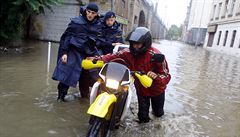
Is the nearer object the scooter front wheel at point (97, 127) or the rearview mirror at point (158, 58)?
the scooter front wheel at point (97, 127)

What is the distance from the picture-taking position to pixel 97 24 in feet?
18.2

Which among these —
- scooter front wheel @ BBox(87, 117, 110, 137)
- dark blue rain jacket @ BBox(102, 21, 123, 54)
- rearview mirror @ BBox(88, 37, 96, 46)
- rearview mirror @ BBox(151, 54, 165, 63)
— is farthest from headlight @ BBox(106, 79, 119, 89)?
dark blue rain jacket @ BBox(102, 21, 123, 54)

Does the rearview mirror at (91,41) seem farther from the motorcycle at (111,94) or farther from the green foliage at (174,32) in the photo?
the green foliage at (174,32)

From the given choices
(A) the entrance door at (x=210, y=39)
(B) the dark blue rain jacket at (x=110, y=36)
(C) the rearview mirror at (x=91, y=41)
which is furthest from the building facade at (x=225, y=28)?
(C) the rearview mirror at (x=91, y=41)

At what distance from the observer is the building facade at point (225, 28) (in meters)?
31.0

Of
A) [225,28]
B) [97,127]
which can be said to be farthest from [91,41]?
[225,28]

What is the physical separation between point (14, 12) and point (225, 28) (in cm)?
2859

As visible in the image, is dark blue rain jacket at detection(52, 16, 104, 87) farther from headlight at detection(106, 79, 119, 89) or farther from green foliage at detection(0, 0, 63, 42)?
green foliage at detection(0, 0, 63, 42)

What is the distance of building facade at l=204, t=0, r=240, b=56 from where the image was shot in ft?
102

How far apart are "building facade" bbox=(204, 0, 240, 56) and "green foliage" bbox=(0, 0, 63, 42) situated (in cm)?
2168

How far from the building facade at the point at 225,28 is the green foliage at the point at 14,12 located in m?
21.7

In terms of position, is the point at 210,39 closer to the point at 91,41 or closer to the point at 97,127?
the point at 91,41

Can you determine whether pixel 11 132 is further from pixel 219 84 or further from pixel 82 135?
pixel 219 84

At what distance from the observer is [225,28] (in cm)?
3494
